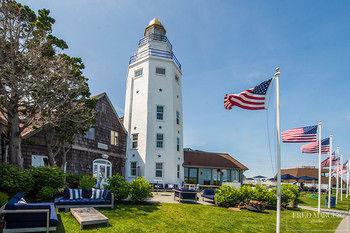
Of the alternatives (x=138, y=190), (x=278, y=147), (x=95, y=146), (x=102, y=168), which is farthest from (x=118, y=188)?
(x=102, y=168)

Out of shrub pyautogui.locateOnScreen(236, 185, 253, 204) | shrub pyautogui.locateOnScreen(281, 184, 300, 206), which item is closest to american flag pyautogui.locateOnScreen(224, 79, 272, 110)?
shrub pyautogui.locateOnScreen(236, 185, 253, 204)

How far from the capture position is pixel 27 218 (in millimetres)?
9836

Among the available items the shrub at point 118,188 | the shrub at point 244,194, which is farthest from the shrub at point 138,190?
the shrub at point 244,194

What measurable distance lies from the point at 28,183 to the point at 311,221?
15.1 m

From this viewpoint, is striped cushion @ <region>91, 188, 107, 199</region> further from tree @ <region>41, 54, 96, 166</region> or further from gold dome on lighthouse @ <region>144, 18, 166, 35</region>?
gold dome on lighthouse @ <region>144, 18, 166, 35</region>

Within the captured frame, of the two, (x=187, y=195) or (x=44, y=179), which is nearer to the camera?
(x=44, y=179)

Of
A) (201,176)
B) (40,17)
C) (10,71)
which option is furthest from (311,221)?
(201,176)

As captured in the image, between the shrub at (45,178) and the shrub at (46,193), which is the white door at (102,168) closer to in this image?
the shrub at (45,178)

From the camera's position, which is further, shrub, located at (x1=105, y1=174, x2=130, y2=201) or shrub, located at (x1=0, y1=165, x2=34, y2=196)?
shrub, located at (x1=105, y1=174, x2=130, y2=201)

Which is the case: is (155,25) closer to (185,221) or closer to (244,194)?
(244,194)

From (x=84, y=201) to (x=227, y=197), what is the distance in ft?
30.5

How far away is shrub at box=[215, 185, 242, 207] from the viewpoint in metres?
20.0

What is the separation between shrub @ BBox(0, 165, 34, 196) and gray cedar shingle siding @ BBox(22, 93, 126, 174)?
610cm

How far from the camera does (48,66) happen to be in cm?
1862
